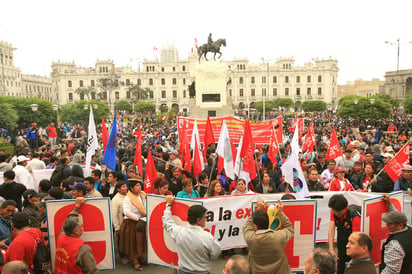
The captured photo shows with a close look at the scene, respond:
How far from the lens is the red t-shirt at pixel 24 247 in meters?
3.26

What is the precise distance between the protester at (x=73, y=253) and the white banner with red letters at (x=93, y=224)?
0.63 metres

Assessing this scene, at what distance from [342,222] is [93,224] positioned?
2659 millimetres

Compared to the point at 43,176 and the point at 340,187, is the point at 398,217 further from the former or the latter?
the point at 43,176

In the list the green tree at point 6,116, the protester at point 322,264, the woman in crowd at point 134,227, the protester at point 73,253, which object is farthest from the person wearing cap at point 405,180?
the green tree at point 6,116

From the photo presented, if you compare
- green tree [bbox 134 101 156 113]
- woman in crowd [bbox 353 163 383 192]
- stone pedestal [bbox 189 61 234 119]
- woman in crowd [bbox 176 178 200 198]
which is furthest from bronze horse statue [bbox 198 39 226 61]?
green tree [bbox 134 101 156 113]

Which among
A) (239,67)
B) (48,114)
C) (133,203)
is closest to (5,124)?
(48,114)

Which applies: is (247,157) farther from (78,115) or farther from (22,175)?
(78,115)

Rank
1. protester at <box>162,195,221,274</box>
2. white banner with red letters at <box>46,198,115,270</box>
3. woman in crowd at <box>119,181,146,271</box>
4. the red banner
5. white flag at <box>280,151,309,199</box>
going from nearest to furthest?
protester at <box>162,195,221,274</box> → white banner with red letters at <box>46,198,115,270</box> → woman in crowd at <box>119,181,146,271</box> → white flag at <box>280,151,309,199</box> → the red banner

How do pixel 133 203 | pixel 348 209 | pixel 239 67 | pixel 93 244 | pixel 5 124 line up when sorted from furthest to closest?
pixel 239 67, pixel 5 124, pixel 133 203, pixel 93 244, pixel 348 209

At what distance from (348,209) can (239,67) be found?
7463 centimetres

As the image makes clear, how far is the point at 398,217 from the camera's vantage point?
3.20 metres

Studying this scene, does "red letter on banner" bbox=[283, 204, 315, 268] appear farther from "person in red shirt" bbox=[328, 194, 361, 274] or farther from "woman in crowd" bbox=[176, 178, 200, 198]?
"woman in crowd" bbox=[176, 178, 200, 198]

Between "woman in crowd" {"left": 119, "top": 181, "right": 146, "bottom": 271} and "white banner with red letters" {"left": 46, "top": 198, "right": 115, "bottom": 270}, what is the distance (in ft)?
1.94

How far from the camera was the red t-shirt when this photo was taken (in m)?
3.26
